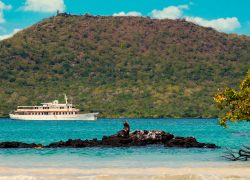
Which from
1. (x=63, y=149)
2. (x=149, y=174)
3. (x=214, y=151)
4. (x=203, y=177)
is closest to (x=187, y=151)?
(x=214, y=151)

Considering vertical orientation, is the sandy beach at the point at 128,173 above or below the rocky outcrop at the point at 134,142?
below

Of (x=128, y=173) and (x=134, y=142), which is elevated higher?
(x=134, y=142)

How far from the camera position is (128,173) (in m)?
41.1

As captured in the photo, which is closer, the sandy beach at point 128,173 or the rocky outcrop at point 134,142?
the sandy beach at point 128,173

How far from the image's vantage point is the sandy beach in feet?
121

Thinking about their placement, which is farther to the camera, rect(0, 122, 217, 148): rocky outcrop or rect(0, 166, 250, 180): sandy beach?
rect(0, 122, 217, 148): rocky outcrop

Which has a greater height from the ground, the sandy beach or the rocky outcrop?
the rocky outcrop

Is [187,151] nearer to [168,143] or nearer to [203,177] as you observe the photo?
[168,143]

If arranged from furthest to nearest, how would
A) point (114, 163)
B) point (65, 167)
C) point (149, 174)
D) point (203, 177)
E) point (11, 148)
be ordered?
1. point (11, 148)
2. point (114, 163)
3. point (65, 167)
4. point (149, 174)
5. point (203, 177)

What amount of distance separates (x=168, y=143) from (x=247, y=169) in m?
26.7

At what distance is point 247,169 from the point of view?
42.0 m

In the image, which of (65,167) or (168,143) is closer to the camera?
(65,167)

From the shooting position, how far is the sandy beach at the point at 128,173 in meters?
36.8

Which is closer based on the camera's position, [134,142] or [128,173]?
[128,173]
